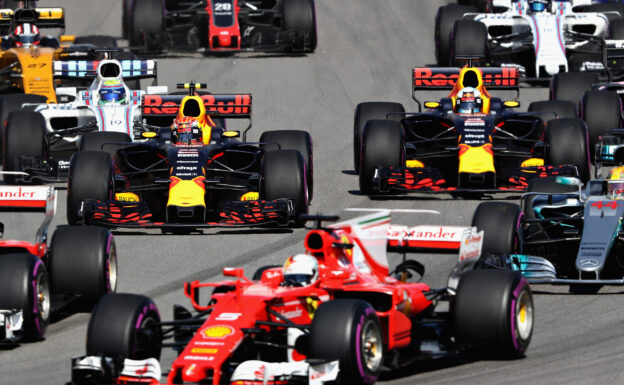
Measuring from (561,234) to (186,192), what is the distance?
5748 mm

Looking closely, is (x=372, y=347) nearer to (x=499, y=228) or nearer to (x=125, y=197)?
(x=499, y=228)

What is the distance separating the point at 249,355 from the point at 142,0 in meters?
23.7

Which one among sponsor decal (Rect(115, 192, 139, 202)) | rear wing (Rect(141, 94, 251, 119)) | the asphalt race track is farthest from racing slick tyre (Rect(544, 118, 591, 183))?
sponsor decal (Rect(115, 192, 139, 202))

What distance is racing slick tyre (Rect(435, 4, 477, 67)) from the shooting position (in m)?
35.1

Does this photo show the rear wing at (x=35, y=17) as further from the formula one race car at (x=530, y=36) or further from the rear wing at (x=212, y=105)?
the rear wing at (x=212, y=105)

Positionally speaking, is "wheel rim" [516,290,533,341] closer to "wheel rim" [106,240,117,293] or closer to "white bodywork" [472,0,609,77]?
"wheel rim" [106,240,117,293]

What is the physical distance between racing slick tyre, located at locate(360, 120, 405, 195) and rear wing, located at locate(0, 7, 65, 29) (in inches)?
488

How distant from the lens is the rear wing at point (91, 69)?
29.0m

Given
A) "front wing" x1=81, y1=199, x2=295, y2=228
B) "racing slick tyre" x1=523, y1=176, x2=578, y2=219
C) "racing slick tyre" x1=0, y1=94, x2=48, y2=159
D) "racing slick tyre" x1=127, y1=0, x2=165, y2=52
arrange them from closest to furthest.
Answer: "racing slick tyre" x1=523, y1=176, x2=578, y2=219 → "front wing" x1=81, y1=199, x2=295, y2=228 → "racing slick tyre" x1=0, y1=94, x2=48, y2=159 → "racing slick tyre" x1=127, y1=0, x2=165, y2=52

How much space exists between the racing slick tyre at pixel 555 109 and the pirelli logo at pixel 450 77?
819mm

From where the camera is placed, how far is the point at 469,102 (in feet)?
83.4

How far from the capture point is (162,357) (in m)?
15.6

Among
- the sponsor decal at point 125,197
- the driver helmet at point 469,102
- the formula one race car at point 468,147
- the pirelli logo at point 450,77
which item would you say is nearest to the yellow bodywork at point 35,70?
the pirelli logo at point 450,77

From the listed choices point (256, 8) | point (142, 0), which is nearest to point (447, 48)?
point (256, 8)
